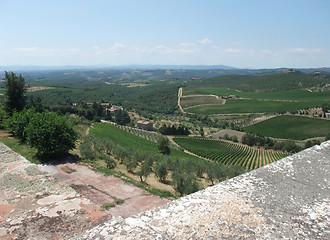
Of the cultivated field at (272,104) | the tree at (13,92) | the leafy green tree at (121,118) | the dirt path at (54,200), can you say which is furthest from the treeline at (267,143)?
the dirt path at (54,200)

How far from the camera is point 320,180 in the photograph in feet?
12.9

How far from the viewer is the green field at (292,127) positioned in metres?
81.0

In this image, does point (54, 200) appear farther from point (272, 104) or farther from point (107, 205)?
point (272, 104)

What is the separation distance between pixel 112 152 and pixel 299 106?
120 m

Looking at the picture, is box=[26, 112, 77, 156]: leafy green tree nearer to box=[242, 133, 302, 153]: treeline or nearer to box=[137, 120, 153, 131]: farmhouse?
box=[242, 133, 302, 153]: treeline

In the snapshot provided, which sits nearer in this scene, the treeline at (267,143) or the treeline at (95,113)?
the treeline at (267,143)

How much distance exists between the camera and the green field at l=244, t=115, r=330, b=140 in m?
81.0

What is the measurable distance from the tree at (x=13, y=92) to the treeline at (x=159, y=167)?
14055mm

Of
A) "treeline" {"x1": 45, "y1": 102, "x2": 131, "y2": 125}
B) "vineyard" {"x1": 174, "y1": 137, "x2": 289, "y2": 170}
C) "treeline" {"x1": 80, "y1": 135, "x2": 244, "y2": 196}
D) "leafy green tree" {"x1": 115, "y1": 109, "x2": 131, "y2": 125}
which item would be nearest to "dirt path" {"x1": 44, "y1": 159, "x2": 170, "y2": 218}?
"treeline" {"x1": 80, "y1": 135, "x2": 244, "y2": 196}

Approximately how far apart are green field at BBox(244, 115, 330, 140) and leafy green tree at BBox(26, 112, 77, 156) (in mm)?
82938

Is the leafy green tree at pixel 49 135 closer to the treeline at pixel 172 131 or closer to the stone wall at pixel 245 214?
the stone wall at pixel 245 214

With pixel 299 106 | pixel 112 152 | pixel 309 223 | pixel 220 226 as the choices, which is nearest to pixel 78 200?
pixel 220 226

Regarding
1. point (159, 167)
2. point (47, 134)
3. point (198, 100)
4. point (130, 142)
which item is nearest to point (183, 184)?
point (159, 167)

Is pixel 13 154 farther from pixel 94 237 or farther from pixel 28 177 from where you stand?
pixel 94 237
